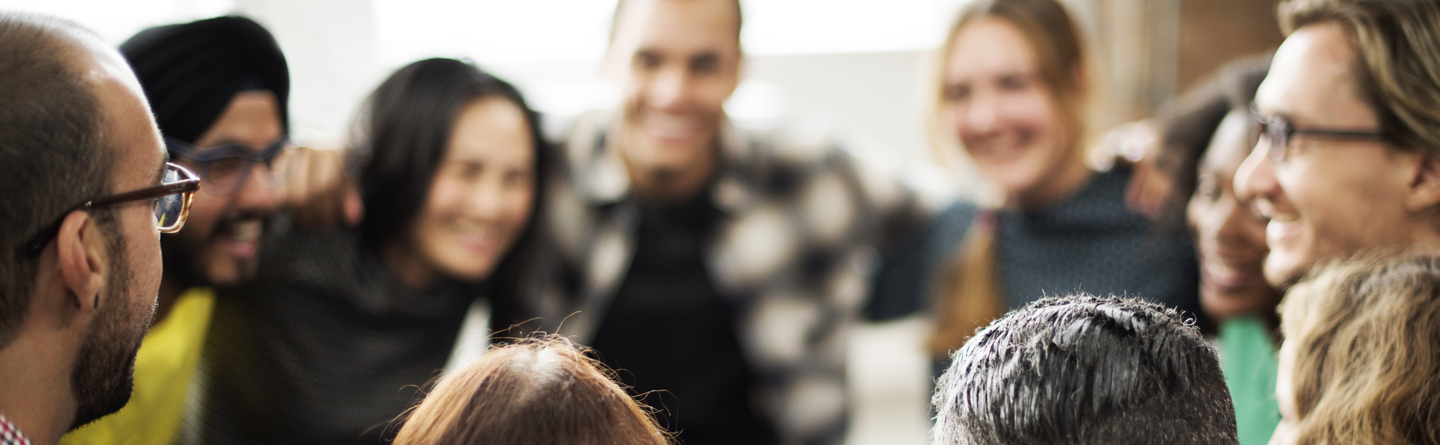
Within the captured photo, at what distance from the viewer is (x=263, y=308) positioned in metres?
1.88

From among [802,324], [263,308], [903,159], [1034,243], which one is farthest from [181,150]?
[903,159]

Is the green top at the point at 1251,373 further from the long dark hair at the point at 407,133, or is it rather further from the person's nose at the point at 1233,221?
the long dark hair at the point at 407,133

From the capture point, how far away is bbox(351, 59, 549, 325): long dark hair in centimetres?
197

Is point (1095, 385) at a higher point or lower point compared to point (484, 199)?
higher

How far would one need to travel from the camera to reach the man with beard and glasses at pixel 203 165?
5.33 feet

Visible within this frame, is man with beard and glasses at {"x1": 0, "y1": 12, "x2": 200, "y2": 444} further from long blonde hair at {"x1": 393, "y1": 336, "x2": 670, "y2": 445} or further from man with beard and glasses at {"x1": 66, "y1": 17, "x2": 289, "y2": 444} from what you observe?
man with beard and glasses at {"x1": 66, "y1": 17, "x2": 289, "y2": 444}

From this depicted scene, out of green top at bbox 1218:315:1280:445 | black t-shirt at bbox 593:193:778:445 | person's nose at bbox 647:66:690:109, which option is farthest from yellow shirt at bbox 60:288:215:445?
green top at bbox 1218:315:1280:445

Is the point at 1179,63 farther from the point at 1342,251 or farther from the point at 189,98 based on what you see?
the point at 189,98

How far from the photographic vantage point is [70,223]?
0.92 meters

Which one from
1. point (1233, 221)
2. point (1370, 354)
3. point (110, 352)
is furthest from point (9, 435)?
point (1233, 221)

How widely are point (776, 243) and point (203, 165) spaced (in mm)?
1388

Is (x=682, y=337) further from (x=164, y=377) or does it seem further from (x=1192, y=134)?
(x=1192, y=134)

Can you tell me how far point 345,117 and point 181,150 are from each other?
2.35m

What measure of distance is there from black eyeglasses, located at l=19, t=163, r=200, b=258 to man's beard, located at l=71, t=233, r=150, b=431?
0.05 metres
